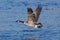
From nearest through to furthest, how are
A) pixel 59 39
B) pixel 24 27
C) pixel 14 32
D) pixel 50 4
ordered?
pixel 59 39
pixel 14 32
pixel 24 27
pixel 50 4

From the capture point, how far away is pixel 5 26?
1608 centimetres

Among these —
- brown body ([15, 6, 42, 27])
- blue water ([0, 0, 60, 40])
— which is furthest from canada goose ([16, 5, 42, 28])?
blue water ([0, 0, 60, 40])

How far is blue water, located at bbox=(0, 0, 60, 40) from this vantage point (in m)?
14.4

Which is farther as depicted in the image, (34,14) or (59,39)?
(34,14)

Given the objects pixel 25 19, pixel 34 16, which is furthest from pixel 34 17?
pixel 25 19

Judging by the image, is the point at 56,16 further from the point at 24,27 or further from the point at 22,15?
the point at 24,27

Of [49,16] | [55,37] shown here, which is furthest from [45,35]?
[49,16]

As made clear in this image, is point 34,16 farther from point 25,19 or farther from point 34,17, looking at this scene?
point 25,19

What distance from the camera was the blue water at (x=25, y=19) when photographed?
566 inches

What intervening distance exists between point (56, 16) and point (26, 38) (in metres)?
4.98

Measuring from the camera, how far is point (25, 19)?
18234 millimetres

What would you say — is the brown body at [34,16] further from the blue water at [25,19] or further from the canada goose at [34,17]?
the blue water at [25,19]

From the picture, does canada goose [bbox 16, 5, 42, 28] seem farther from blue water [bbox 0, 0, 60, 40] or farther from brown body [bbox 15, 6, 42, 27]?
blue water [bbox 0, 0, 60, 40]

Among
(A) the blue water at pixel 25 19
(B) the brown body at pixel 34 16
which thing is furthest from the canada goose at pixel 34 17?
(A) the blue water at pixel 25 19
